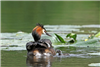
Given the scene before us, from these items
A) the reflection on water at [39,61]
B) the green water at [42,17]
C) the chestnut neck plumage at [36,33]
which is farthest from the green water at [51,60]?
the green water at [42,17]

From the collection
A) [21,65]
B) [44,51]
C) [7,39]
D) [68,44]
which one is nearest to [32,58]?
[44,51]

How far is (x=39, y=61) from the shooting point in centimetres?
895

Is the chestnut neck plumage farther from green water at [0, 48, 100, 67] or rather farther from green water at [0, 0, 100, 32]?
green water at [0, 0, 100, 32]

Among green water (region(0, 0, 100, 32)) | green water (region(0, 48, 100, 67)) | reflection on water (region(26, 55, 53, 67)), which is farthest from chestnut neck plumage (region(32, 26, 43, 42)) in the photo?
green water (region(0, 0, 100, 32))

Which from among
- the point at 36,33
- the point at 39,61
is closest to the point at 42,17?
the point at 36,33

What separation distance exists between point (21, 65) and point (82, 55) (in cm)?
217

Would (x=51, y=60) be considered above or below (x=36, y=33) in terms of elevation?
below

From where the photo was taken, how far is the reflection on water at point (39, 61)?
8430 mm

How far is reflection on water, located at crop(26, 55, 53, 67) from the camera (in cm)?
843

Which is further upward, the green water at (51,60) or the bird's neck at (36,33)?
the bird's neck at (36,33)

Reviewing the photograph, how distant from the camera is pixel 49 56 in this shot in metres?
9.70

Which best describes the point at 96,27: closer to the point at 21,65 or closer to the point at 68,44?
the point at 68,44

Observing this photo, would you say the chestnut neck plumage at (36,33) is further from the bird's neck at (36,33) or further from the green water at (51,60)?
the green water at (51,60)

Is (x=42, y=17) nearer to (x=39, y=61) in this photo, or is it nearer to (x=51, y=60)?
(x=51, y=60)
